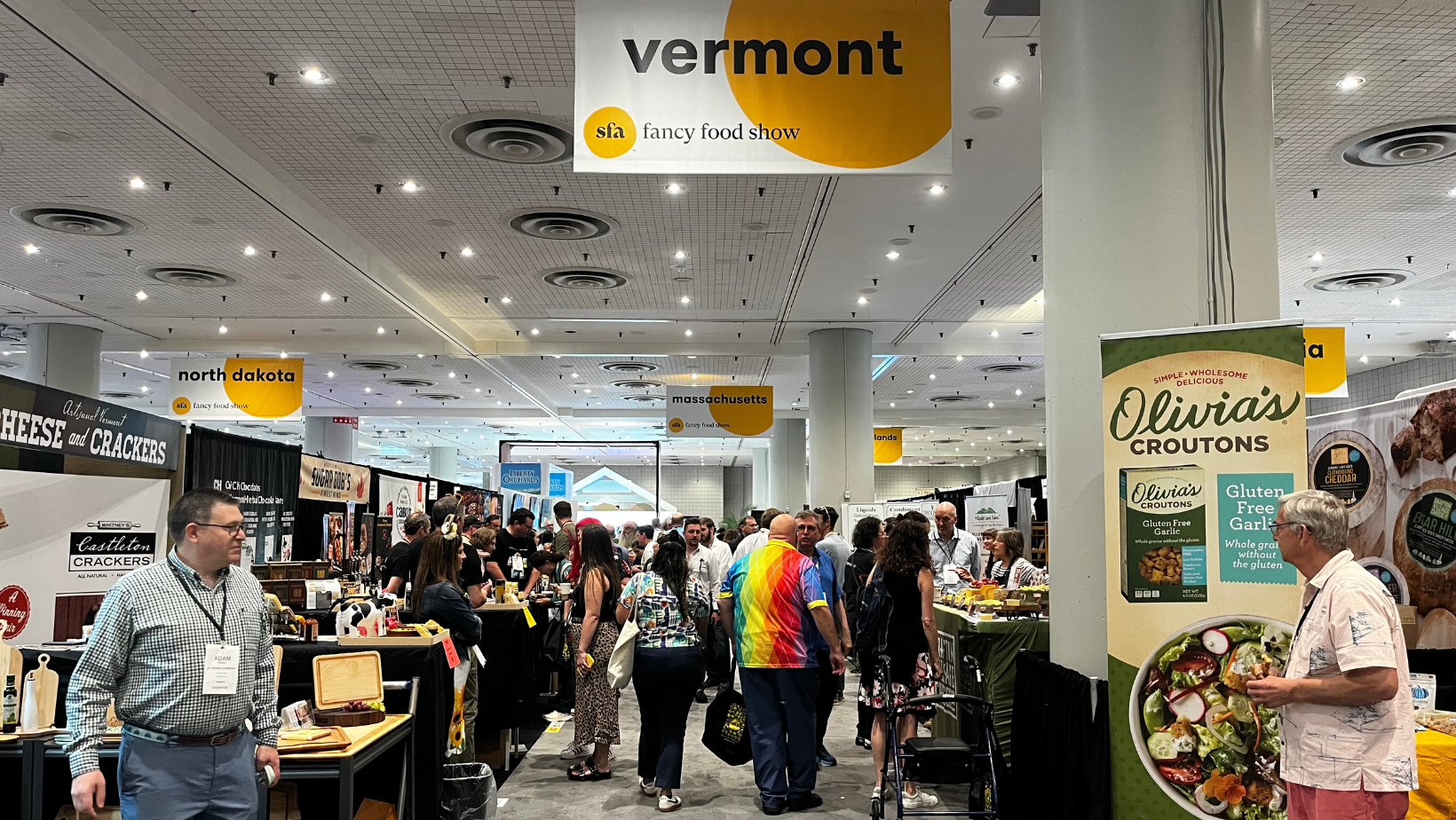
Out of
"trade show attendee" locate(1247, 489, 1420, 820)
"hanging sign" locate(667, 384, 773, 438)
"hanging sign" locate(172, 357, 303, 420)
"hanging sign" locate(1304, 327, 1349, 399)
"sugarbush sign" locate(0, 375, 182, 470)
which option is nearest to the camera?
"trade show attendee" locate(1247, 489, 1420, 820)

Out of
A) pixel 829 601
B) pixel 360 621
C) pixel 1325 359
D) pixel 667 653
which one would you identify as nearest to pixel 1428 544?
pixel 829 601

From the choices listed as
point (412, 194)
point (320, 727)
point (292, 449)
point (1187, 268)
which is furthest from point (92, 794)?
point (412, 194)

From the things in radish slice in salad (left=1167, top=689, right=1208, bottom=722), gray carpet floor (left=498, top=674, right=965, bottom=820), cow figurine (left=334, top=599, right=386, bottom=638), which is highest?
cow figurine (left=334, top=599, right=386, bottom=638)

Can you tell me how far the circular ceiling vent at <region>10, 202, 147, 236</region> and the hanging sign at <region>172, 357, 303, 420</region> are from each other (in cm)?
564

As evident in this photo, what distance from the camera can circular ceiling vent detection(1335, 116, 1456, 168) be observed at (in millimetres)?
7874

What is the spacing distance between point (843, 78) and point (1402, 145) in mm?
5975

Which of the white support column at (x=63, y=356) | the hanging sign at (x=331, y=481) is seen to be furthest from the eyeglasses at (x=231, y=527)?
the white support column at (x=63, y=356)

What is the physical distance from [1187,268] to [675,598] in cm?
322

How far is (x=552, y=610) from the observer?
9.34m

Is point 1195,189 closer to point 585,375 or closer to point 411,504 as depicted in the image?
point 411,504

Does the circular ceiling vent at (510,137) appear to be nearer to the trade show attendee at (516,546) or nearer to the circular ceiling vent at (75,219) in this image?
the trade show attendee at (516,546)

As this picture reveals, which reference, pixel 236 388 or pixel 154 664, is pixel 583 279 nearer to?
pixel 236 388

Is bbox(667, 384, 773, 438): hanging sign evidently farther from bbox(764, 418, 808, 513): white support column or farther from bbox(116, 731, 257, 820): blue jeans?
bbox(116, 731, 257, 820): blue jeans

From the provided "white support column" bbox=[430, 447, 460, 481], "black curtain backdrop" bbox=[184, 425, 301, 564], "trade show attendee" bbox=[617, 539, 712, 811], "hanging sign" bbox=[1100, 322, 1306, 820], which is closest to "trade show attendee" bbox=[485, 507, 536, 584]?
"black curtain backdrop" bbox=[184, 425, 301, 564]
